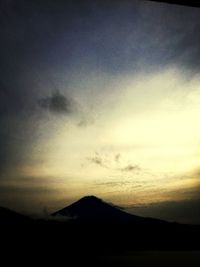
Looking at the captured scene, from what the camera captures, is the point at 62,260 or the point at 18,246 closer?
the point at 62,260

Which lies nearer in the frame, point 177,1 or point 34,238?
point 177,1

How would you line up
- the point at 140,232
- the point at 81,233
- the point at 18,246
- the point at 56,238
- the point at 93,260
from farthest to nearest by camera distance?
1. the point at 140,232
2. the point at 81,233
3. the point at 56,238
4. the point at 18,246
5. the point at 93,260

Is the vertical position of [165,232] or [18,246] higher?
[165,232]

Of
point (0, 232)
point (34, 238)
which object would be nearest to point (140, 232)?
point (34, 238)

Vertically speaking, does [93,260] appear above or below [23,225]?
below

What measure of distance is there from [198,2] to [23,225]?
558cm

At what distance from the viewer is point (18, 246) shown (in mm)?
5164

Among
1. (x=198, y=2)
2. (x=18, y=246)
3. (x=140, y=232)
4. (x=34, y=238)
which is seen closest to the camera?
(x=198, y=2)

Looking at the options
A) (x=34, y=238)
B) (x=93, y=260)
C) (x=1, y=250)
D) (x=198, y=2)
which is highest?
(x=198, y=2)

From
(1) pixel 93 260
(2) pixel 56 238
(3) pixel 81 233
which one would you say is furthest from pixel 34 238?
(1) pixel 93 260

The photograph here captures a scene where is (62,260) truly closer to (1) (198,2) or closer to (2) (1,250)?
(2) (1,250)

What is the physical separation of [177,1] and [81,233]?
5.76 metres

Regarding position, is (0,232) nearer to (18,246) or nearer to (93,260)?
(18,246)

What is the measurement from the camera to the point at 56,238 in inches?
247
